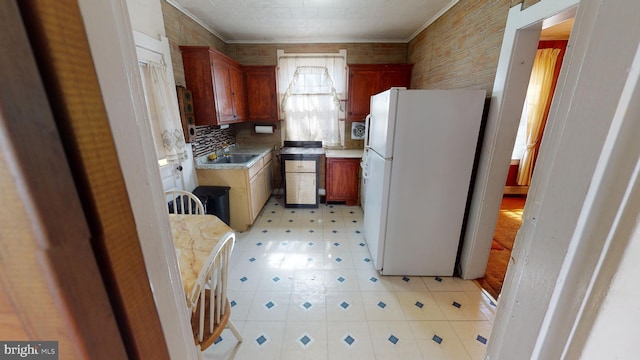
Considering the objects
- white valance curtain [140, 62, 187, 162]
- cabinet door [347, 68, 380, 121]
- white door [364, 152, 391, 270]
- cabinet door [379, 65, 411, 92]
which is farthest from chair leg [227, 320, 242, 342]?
cabinet door [379, 65, 411, 92]

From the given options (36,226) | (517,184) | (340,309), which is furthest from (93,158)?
(517,184)

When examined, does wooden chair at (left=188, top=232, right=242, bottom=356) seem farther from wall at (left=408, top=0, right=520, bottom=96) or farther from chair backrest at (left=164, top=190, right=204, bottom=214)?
wall at (left=408, top=0, right=520, bottom=96)

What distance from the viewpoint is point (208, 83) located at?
8.38 ft

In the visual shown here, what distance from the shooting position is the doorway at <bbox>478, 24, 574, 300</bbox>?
2240 mm

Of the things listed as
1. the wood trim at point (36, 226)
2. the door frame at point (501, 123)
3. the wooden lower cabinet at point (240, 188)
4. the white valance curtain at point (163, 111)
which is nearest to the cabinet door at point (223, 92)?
the white valance curtain at point (163, 111)

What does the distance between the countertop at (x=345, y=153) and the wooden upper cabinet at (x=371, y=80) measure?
0.60 metres

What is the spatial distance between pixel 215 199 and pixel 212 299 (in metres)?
1.61

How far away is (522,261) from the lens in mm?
440

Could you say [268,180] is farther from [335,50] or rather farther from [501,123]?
[501,123]

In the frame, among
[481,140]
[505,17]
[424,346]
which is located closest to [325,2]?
[505,17]

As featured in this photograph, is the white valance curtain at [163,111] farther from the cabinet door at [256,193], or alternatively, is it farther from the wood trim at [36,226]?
the wood trim at [36,226]

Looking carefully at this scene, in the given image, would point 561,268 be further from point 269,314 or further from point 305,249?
point 305,249

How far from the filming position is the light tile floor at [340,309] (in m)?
1.54

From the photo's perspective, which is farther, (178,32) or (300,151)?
(300,151)
